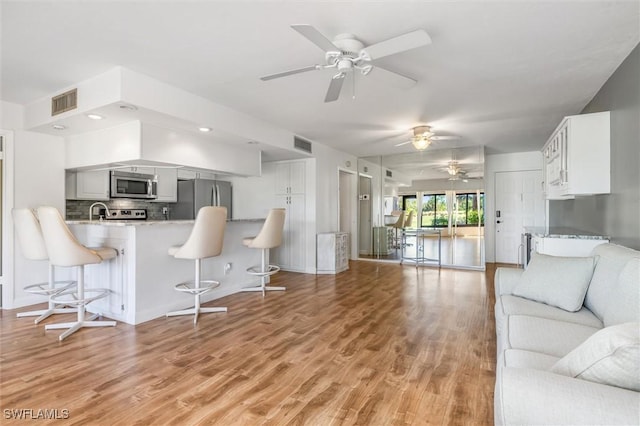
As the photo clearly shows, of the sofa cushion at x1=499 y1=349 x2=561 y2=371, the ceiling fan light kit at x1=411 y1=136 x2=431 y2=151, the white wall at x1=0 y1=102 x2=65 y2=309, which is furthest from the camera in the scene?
the ceiling fan light kit at x1=411 y1=136 x2=431 y2=151

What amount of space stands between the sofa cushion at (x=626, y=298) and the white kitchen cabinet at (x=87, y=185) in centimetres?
602

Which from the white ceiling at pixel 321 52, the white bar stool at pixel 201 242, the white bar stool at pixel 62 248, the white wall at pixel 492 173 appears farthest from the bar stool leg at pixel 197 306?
the white wall at pixel 492 173

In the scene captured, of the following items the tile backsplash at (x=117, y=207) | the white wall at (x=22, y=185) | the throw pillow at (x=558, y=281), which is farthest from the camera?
the tile backsplash at (x=117, y=207)

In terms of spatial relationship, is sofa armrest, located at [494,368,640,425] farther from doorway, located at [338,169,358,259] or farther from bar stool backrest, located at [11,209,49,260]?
doorway, located at [338,169,358,259]

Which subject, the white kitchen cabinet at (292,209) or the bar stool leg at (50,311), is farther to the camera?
the white kitchen cabinet at (292,209)

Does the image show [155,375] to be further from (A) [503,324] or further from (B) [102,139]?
(B) [102,139]

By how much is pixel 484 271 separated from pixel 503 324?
4691mm

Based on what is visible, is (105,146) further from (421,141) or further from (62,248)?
(421,141)

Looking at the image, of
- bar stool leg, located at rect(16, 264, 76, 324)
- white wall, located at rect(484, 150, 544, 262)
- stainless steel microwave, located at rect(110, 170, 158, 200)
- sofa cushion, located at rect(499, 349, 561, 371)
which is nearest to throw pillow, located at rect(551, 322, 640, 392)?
sofa cushion, located at rect(499, 349, 561, 371)

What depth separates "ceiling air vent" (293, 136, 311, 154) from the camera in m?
5.53

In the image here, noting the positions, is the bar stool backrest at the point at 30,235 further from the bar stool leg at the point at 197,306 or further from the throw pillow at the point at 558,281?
the throw pillow at the point at 558,281

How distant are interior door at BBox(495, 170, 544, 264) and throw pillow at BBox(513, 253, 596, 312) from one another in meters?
5.21

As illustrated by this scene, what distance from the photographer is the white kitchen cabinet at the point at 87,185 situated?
15.2ft

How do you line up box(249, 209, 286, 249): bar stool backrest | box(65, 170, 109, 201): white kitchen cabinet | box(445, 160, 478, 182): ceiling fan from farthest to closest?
box(445, 160, 478, 182): ceiling fan → box(65, 170, 109, 201): white kitchen cabinet → box(249, 209, 286, 249): bar stool backrest
